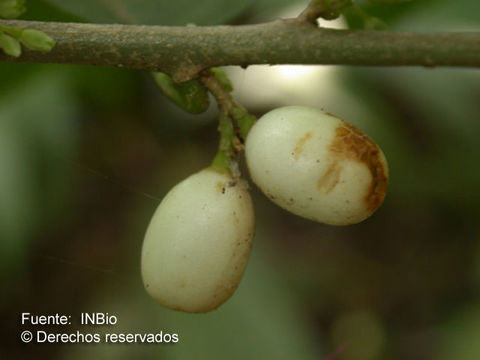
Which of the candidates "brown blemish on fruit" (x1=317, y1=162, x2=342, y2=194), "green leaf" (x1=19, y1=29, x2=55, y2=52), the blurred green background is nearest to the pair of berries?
"brown blemish on fruit" (x1=317, y1=162, x2=342, y2=194)

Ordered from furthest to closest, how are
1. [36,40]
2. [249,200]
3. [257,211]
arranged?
[257,211] → [249,200] → [36,40]

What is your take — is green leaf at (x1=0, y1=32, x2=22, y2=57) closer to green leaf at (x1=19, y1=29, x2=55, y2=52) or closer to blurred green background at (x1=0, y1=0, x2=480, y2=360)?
green leaf at (x1=19, y1=29, x2=55, y2=52)

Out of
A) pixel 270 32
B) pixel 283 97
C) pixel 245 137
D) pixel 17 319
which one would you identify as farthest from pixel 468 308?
pixel 17 319

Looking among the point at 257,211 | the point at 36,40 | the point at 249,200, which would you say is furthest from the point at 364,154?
the point at 257,211

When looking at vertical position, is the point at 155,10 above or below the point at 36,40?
above

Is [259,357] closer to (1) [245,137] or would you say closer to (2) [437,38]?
(1) [245,137]

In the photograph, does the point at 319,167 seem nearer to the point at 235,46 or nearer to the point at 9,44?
the point at 235,46
